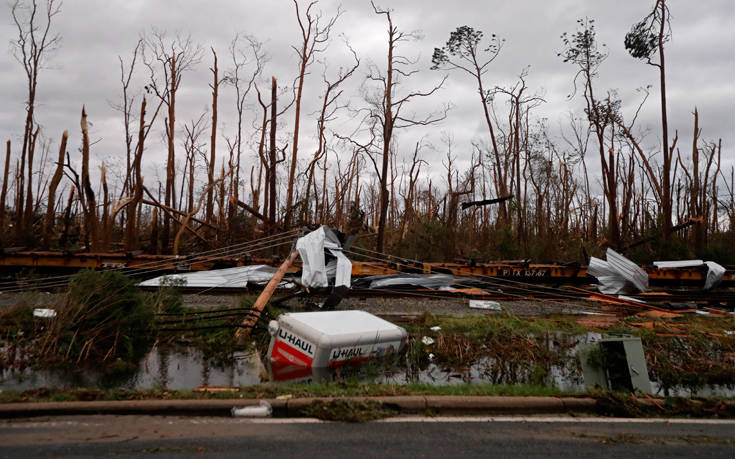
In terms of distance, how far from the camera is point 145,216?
37.6 m

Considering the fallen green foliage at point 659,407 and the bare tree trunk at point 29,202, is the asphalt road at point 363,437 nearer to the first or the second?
the fallen green foliage at point 659,407

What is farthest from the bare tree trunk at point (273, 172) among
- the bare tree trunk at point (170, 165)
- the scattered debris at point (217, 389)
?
the scattered debris at point (217, 389)

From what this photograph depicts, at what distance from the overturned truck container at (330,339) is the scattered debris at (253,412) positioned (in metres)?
1.50

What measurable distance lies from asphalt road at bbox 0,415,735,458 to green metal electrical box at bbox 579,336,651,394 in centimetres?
90

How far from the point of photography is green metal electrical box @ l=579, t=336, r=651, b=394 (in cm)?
550

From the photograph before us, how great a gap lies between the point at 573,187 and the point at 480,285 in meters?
33.1

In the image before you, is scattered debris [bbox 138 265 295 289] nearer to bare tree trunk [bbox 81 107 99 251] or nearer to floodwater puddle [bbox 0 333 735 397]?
floodwater puddle [bbox 0 333 735 397]

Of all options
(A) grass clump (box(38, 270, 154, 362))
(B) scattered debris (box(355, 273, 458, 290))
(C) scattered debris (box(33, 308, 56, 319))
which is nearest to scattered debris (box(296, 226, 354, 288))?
(B) scattered debris (box(355, 273, 458, 290))

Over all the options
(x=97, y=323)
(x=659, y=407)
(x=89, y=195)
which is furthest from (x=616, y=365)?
(x=89, y=195)

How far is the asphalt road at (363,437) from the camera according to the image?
12.2 ft

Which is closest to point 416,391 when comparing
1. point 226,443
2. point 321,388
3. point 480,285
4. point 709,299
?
point 321,388

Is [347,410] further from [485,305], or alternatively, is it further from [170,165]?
[170,165]

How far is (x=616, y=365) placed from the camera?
226 inches

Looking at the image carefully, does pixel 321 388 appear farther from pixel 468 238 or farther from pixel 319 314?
pixel 468 238
